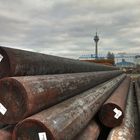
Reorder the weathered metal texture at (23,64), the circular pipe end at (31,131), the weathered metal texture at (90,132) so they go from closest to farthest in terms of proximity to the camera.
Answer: the circular pipe end at (31,131)
the weathered metal texture at (23,64)
the weathered metal texture at (90,132)

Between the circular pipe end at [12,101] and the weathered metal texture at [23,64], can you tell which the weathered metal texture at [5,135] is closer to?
the circular pipe end at [12,101]

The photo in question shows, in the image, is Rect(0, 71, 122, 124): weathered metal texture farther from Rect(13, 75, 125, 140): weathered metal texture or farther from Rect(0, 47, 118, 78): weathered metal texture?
Rect(0, 47, 118, 78): weathered metal texture

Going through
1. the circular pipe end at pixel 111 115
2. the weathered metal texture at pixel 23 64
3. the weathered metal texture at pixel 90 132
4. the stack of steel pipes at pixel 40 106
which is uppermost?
the weathered metal texture at pixel 23 64

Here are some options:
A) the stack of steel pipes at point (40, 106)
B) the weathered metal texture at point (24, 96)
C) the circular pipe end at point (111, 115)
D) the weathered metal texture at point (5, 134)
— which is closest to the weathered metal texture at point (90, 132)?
the stack of steel pipes at point (40, 106)

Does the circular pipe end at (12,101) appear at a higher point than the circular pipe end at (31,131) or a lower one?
higher

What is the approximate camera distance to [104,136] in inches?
124

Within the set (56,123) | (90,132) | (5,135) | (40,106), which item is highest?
(40,106)

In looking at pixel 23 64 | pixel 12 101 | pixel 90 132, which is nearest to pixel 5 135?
pixel 12 101

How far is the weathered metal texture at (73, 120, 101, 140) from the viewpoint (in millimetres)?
2568

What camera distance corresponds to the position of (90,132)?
273 centimetres

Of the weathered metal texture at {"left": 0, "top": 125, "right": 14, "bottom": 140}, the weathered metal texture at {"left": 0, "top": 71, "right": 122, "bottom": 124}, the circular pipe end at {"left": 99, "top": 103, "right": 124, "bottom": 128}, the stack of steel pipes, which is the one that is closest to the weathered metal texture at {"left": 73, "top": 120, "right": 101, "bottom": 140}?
the stack of steel pipes

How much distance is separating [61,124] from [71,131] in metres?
0.16

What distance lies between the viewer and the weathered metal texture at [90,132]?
2.57 m

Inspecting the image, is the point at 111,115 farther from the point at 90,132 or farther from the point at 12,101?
the point at 12,101
